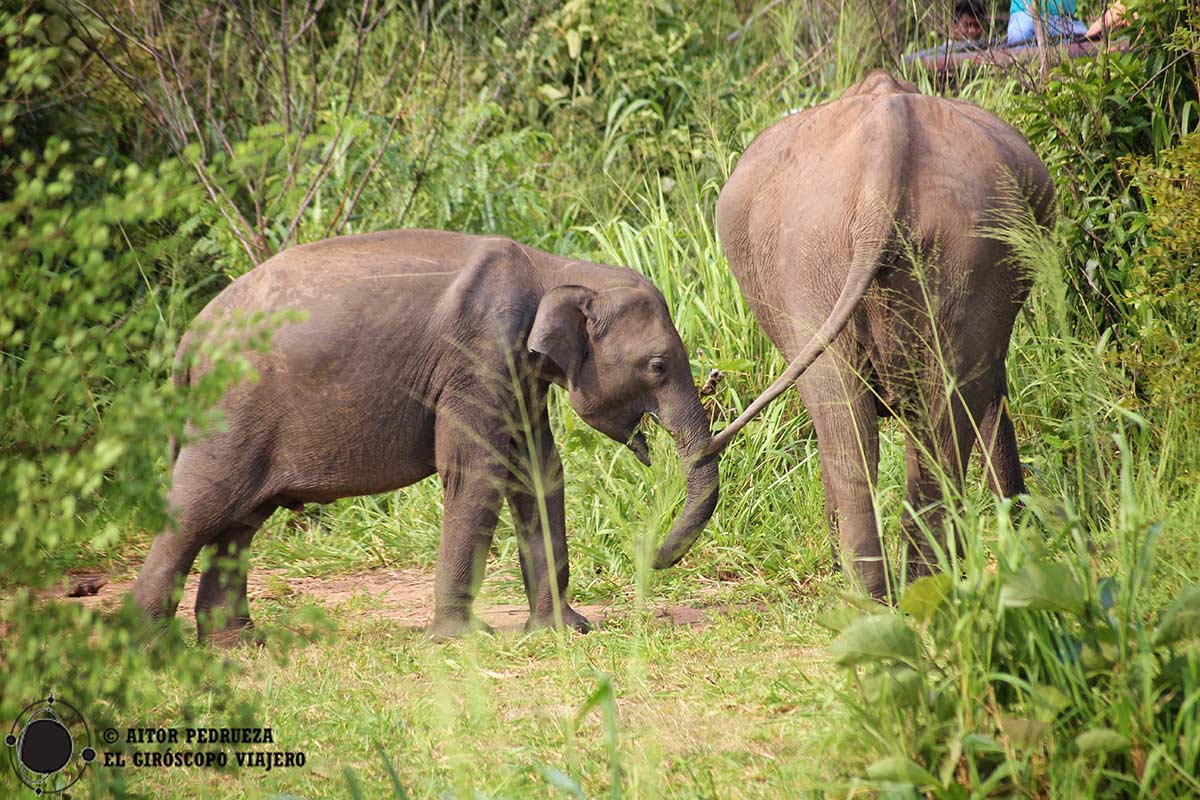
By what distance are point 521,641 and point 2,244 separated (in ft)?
8.67

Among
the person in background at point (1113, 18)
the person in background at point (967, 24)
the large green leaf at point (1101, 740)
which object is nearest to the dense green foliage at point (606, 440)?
the large green leaf at point (1101, 740)

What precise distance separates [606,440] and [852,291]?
99.7 inches

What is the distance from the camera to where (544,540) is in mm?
5043

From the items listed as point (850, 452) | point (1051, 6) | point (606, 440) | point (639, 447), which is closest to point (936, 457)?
point (850, 452)

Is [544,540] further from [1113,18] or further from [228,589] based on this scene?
[1113,18]

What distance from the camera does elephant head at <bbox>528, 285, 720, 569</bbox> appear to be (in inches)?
194

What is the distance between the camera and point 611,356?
497cm

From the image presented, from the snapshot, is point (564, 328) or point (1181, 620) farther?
point (564, 328)

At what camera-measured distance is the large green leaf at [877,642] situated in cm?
294

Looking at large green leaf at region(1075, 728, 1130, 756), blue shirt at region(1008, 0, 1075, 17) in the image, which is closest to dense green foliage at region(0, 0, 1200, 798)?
large green leaf at region(1075, 728, 1130, 756)

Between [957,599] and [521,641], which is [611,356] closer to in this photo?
[521,641]

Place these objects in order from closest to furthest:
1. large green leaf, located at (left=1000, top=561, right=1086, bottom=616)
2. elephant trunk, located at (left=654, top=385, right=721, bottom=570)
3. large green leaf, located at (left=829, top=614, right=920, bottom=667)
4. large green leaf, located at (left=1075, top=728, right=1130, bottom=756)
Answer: large green leaf, located at (left=1075, top=728, right=1130, bottom=756) → large green leaf, located at (left=1000, top=561, right=1086, bottom=616) → large green leaf, located at (left=829, top=614, right=920, bottom=667) → elephant trunk, located at (left=654, top=385, right=721, bottom=570)

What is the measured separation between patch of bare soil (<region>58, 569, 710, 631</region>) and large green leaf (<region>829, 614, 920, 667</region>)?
2082mm

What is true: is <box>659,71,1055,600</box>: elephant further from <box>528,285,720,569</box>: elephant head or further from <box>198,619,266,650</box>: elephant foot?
<box>198,619,266,650</box>: elephant foot
